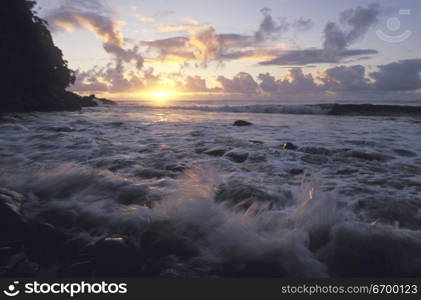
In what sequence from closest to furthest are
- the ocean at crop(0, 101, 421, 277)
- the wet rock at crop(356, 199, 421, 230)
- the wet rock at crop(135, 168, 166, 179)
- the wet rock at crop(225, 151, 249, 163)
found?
the ocean at crop(0, 101, 421, 277), the wet rock at crop(356, 199, 421, 230), the wet rock at crop(135, 168, 166, 179), the wet rock at crop(225, 151, 249, 163)

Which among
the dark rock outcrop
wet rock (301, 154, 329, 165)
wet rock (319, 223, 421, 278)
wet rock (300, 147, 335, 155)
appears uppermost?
the dark rock outcrop

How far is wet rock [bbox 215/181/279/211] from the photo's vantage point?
154 inches

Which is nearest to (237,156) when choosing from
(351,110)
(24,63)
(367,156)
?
(367,156)

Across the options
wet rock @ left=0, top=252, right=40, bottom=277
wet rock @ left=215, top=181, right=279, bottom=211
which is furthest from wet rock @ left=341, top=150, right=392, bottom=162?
wet rock @ left=0, top=252, right=40, bottom=277

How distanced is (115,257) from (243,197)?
2255 millimetres

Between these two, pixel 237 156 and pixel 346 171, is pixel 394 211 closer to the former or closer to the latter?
pixel 346 171

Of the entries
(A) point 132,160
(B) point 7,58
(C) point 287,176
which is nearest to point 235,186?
(C) point 287,176

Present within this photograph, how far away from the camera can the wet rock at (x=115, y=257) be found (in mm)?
2410

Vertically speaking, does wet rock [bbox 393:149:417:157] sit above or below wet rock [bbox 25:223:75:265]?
above

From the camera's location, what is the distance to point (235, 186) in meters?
4.64

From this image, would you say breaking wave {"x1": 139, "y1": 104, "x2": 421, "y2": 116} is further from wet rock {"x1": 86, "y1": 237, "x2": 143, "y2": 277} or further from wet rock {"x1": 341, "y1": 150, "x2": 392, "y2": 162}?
wet rock {"x1": 86, "y1": 237, "x2": 143, "y2": 277}

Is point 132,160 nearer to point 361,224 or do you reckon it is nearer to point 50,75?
point 361,224

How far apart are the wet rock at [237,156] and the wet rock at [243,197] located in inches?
78.0

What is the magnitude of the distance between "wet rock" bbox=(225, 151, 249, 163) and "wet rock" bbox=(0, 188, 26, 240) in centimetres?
457
